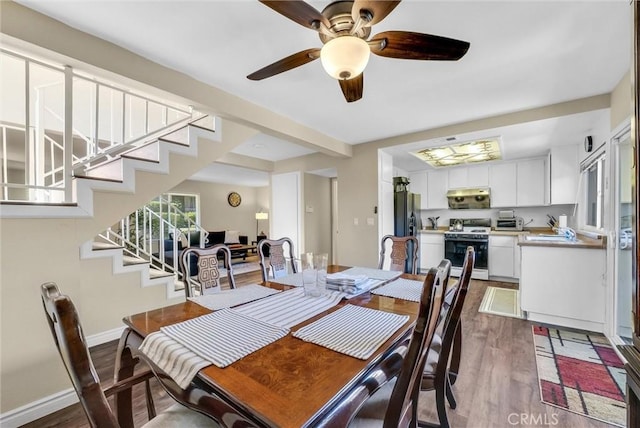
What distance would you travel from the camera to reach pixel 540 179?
4.45m

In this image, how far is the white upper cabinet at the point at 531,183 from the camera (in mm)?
4438

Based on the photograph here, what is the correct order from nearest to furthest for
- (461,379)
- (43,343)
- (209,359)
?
(209,359) → (43,343) → (461,379)

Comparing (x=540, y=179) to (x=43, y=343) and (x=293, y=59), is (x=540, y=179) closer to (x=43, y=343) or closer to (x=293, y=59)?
→ (x=293, y=59)

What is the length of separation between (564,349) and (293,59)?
321cm

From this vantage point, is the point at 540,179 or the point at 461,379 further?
the point at 540,179

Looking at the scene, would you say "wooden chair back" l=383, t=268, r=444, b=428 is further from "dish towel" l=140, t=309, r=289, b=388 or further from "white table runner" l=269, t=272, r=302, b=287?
"white table runner" l=269, t=272, r=302, b=287

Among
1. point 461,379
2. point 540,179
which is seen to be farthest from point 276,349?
point 540,179

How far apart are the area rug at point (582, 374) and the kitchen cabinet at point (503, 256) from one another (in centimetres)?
187

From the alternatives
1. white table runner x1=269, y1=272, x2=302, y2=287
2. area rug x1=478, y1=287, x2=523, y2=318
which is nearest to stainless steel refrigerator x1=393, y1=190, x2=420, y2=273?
area rug x1=478, y1=287, x2=523, y2=318

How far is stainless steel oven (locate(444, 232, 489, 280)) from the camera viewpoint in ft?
15.0

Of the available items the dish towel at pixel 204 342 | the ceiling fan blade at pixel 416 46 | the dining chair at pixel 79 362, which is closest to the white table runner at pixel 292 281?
the dish towel at pixel 204 342

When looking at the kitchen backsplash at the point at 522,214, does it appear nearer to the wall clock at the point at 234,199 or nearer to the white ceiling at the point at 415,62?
the white ceiling at the point at 415,62

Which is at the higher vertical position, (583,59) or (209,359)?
(583,59)

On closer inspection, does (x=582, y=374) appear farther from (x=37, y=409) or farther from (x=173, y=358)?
(x=37, y=409)
